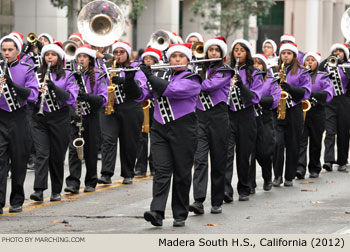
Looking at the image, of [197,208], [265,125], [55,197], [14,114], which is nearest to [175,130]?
[197,208]

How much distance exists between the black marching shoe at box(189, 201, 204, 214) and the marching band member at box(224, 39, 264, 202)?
1138 millimetres

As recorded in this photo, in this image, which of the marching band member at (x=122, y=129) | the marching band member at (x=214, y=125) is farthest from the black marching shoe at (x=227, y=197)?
the marching band member at (x=122, y=129)

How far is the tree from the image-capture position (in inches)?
1556

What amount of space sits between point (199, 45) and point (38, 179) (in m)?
2.64

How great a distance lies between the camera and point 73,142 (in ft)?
48.0

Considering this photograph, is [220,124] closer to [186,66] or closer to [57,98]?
[186,66]

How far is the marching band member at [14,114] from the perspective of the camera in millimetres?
12430

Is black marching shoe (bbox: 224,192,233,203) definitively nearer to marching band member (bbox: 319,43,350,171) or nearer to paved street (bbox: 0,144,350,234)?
paved street (bbox: 0,144,350,234)

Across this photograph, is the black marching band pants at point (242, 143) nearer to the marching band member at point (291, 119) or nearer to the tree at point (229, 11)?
the marching band member at point (291, 119)

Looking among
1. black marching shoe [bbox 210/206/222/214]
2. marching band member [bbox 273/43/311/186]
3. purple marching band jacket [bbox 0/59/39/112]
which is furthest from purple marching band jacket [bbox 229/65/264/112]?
purple marching band jacket [bbox 0/59/39/112]

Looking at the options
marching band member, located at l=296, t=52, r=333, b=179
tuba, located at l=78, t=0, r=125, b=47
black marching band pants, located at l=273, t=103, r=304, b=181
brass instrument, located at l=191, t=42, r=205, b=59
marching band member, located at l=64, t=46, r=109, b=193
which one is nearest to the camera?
brass instrument, located at l=191, t=42, r=205, b=59

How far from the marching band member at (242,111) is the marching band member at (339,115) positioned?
4044 millimetres

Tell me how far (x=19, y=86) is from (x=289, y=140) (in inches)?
185

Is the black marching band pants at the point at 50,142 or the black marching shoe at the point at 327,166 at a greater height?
the black marching band pants at the point at 50,142
